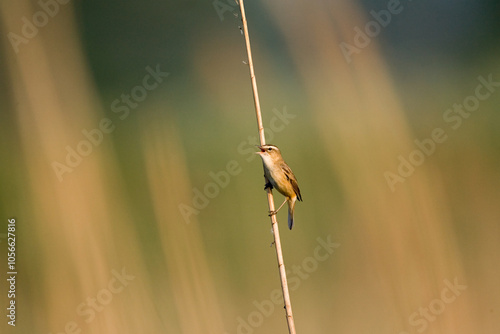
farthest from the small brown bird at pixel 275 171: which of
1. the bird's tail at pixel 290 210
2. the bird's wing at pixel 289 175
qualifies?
the bird's tail at pixel 290 210

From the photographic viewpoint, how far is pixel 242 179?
4.70 m

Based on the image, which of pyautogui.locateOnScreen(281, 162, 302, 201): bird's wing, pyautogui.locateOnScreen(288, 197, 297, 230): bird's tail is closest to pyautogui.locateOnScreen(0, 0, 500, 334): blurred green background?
pyautogui.locateOnScreen(288, 197, 297, 230): bird's tail

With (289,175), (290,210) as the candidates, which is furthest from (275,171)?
(290,210)

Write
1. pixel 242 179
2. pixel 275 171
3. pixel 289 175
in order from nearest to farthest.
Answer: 1. pixel 275 171
2. pixel 289 175
3. pixel 242 179

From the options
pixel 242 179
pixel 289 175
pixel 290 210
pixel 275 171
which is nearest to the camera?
pixel 275 171

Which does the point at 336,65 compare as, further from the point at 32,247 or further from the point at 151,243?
the point at 32,247

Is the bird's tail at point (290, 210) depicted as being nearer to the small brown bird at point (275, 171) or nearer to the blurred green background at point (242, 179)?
the small brown bird at point (275, 171)

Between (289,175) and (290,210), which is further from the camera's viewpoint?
(290,210)

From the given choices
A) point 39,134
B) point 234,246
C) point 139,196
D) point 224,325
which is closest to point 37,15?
point 39,134

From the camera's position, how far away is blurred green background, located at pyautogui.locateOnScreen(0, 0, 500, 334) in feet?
11.9

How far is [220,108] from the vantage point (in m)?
5.64

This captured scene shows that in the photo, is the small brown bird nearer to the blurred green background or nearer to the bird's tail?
the bird's tail

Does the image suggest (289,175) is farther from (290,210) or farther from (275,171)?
(290,210)

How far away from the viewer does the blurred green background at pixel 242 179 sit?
3.63 meters
